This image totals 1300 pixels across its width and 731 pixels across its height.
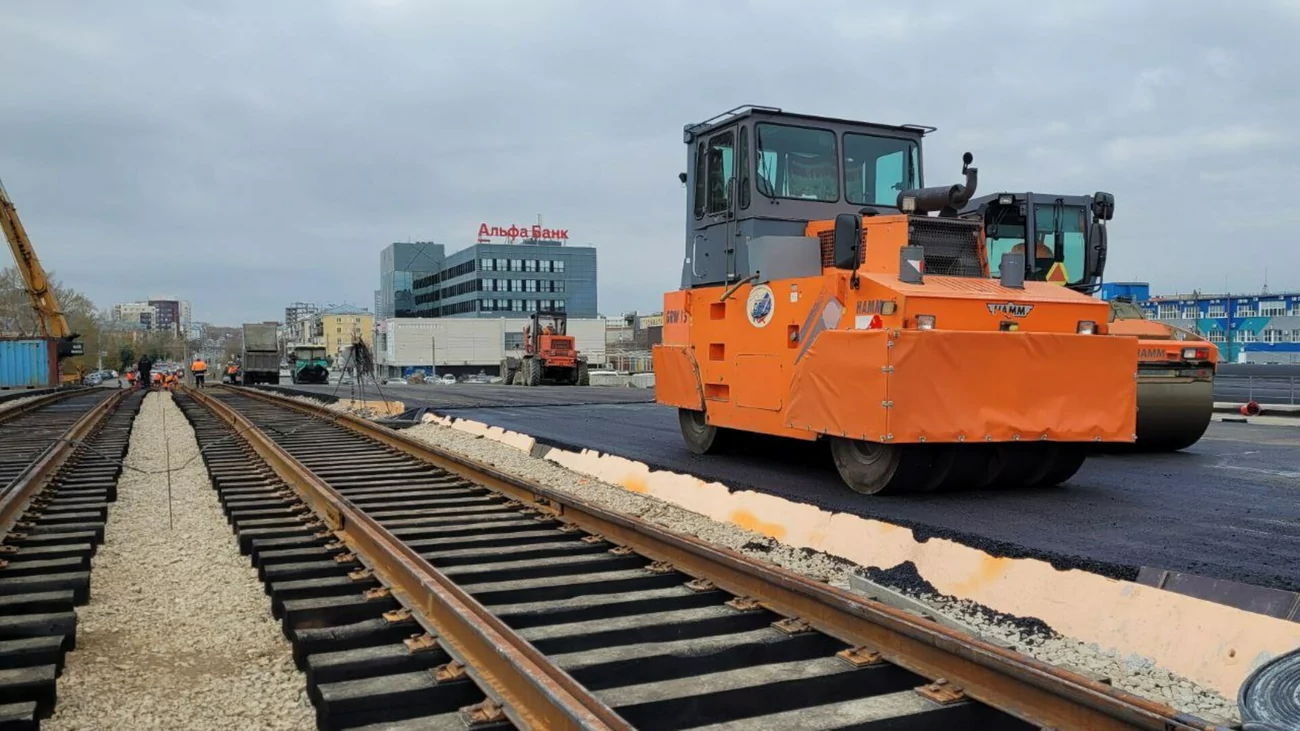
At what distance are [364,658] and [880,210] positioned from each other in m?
7.55

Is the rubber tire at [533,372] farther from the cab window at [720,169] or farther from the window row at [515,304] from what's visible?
the window row at [515,304]

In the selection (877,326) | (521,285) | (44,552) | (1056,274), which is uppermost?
(521,285)

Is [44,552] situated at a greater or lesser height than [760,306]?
lesser

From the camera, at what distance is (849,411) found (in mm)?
7668

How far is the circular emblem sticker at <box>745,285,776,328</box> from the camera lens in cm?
895

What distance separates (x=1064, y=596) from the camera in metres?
5.07

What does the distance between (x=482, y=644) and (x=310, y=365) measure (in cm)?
5087

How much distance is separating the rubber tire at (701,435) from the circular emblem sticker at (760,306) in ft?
5.88

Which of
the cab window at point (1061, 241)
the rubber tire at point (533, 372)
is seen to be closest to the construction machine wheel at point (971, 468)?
the cab window at point (1061, 241)

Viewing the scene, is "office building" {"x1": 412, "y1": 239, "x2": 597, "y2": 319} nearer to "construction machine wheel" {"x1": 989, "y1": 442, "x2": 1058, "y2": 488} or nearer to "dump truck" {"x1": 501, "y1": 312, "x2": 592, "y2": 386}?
"dump truck" {"x1": 501, "y1": 312, "x2": 592, "y2": 386}

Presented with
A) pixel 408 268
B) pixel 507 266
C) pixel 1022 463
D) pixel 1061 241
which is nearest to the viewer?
pixel 1022 463

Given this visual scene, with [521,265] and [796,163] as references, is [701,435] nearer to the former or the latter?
[796,163]

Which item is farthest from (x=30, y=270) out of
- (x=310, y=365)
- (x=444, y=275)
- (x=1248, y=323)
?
(x=444, y=275)

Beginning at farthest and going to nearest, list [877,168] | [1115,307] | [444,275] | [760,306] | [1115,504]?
[444,275] < [1115,307] < [877,168] < [760,306] < [1115,504]
